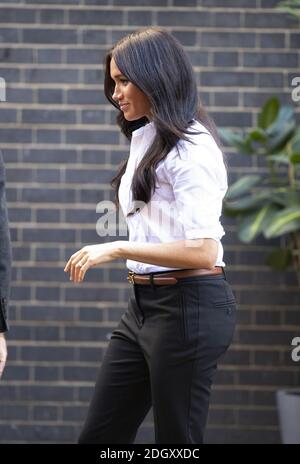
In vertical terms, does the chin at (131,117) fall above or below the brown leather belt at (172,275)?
above

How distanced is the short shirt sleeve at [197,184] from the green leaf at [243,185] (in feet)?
8.11

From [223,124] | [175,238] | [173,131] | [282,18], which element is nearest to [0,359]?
[175,238]

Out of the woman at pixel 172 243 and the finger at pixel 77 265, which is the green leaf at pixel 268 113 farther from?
the finger at pixel 77 265

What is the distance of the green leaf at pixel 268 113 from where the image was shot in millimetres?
5793

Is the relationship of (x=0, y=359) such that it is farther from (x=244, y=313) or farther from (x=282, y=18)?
(x=282, y=18)

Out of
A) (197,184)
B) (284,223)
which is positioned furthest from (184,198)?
(284,223)

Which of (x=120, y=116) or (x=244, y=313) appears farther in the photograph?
(x=244, y=313)

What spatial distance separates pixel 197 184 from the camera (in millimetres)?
3248

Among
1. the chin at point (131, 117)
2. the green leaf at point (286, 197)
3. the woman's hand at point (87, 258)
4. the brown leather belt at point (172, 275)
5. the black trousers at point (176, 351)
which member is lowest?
the black trousers at point (176, 351)

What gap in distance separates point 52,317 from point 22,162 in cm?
97

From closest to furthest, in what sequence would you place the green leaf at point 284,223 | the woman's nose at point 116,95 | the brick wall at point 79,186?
the woman's nose at point 116,95 < the green leaf at point 284,223 < the brick wall at point 79,186

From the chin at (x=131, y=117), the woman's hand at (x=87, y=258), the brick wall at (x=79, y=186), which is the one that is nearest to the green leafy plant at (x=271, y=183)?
the brick wall at (x=79, y=186)

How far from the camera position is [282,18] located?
20.1ft
